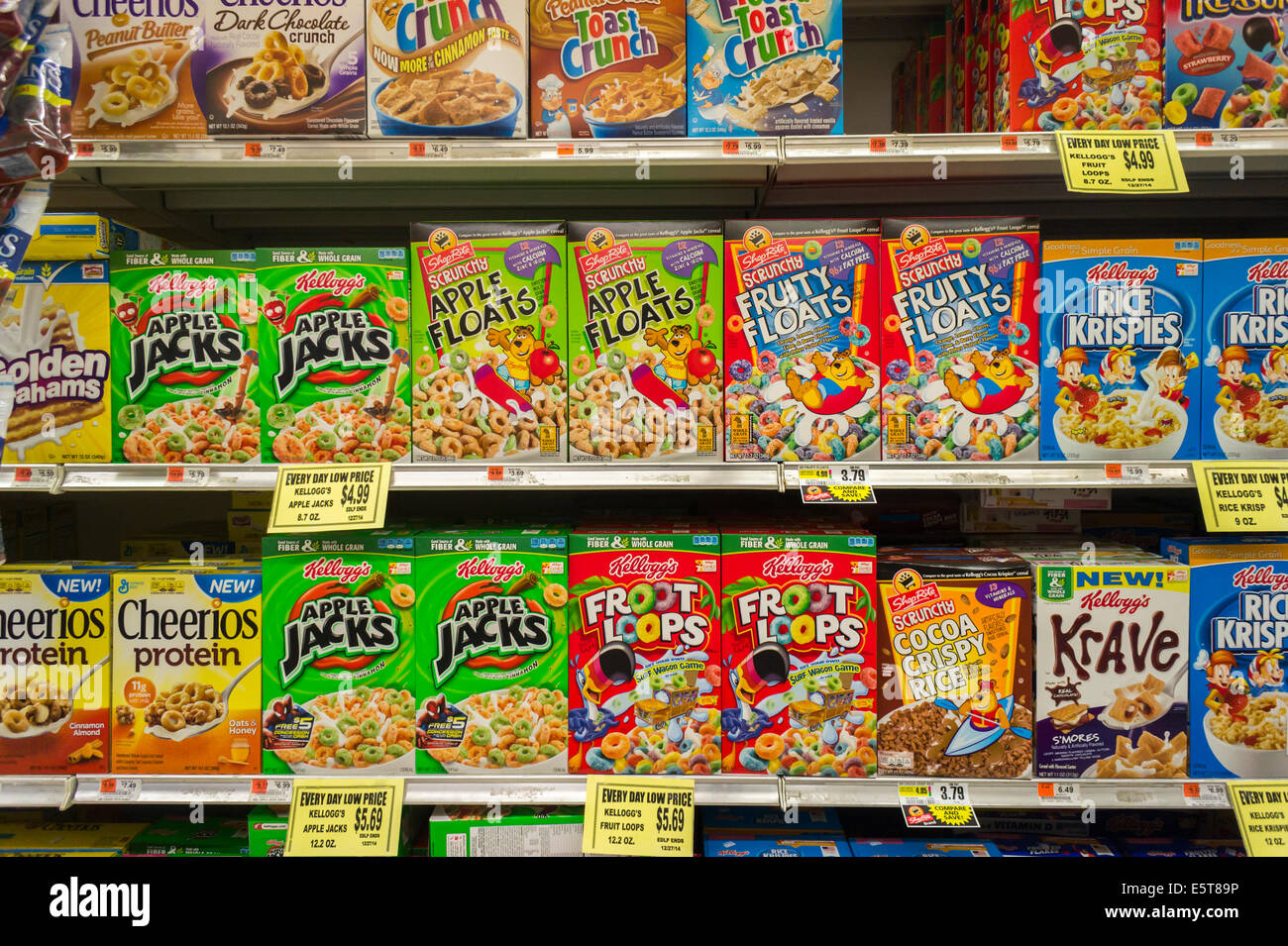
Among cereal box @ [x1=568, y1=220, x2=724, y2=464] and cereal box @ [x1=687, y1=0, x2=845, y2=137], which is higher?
cereal box @ [x1=687, y1=0, x2=845, y2=137]

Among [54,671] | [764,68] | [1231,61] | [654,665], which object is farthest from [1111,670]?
[54,671]

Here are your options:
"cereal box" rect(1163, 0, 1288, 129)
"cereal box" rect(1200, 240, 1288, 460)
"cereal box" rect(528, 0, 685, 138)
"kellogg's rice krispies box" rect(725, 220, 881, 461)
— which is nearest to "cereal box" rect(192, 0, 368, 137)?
"cereal box" rect(528, 0, 685, 138)

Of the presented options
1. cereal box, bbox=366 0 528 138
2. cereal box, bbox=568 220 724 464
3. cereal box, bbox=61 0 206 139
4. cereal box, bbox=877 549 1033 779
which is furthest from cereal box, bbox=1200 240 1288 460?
cereal box, bbox=61 0 206 139

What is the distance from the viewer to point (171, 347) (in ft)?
5.18

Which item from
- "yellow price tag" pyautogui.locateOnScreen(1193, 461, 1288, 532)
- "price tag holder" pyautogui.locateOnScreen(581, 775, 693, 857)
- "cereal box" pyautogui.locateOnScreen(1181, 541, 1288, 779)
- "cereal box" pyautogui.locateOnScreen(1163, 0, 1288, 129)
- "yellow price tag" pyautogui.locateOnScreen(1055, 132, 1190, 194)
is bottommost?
"price tag holder" pyautogui.locateOnScreen(581, 775, 693, 857)

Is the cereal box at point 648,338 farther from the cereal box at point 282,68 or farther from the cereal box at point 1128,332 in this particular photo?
the cereal box at point 1128,332

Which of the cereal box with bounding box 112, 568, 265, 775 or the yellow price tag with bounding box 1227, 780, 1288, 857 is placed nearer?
the yellow price tag with bounding box 1227, 780, 1288, 857

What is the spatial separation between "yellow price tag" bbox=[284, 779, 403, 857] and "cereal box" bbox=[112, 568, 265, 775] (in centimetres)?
15

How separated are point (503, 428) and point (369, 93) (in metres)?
0.76

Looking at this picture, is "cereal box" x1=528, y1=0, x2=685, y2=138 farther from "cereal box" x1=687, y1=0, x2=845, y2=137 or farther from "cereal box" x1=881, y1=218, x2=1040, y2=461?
"cereal box" x1=881, y1=218, x2=1040, y2=461

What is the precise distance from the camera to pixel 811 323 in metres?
1.55

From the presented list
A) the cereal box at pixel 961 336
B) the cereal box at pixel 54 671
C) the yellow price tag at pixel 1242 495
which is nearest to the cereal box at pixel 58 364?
the cereal box at pixel 54 671

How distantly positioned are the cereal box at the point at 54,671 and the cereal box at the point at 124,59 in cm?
95

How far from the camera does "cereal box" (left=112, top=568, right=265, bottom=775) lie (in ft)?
5.16
